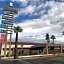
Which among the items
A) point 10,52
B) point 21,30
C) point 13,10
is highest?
point 13,10

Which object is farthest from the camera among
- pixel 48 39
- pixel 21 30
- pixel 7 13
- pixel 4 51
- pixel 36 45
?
pixel 48 39

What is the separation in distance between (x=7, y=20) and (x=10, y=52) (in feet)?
44.3

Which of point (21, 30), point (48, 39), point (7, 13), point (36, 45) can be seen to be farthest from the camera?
point (48, 39)

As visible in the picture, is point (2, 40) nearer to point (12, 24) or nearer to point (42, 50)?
point (12, 24)

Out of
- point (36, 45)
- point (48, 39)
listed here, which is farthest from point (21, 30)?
point (48, 39)

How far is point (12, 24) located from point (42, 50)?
2141 centimetres

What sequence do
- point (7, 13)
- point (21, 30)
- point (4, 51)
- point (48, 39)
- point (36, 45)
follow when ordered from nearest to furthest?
1. point (4, 51)
2. point (7, 13)
3. point (36, 45)
4. point (21, 30)
5. point (48, 39)

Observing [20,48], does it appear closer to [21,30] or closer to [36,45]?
[36,45]

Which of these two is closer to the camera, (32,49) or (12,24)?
(12,24)

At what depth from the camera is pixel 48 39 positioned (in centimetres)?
17762

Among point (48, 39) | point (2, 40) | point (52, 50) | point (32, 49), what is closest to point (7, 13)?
point (2, 40)

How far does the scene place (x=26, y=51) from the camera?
102812 mm

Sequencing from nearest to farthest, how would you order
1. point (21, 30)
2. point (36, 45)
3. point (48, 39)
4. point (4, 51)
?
1. point (4, 51)
2. point (36, 45)
3. point (21, 30)
4. point (48, 39)

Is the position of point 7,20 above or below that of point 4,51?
above
